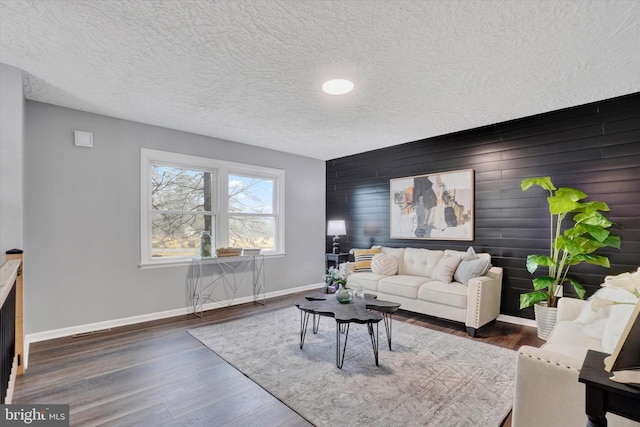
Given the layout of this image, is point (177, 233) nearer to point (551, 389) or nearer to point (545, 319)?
point (551, 389)

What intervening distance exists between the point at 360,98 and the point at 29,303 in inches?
156

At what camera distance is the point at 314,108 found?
3.39m

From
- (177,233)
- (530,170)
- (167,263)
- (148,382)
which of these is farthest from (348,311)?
(530,170)

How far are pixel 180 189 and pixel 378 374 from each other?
3.41 metres

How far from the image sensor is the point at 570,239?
309 cm

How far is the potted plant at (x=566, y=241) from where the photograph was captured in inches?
118

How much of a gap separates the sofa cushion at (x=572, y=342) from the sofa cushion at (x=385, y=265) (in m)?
2.36

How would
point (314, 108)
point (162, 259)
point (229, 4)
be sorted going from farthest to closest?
point (162, 259)
point (314, 108)
point (229, 4)

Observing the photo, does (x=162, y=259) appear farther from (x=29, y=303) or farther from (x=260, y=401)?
(x=260, y=401)

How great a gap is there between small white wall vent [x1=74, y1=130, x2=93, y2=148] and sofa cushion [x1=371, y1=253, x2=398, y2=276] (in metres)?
3.92

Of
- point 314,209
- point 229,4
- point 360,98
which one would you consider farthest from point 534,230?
point 229,4

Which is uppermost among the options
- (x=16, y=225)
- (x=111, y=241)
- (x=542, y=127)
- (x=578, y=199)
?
(x=542, y=127)

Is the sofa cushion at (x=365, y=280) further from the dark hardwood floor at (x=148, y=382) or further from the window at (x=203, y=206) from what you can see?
the window at (x=203, y=206)

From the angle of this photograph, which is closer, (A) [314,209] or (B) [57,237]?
(B) [57,237]
